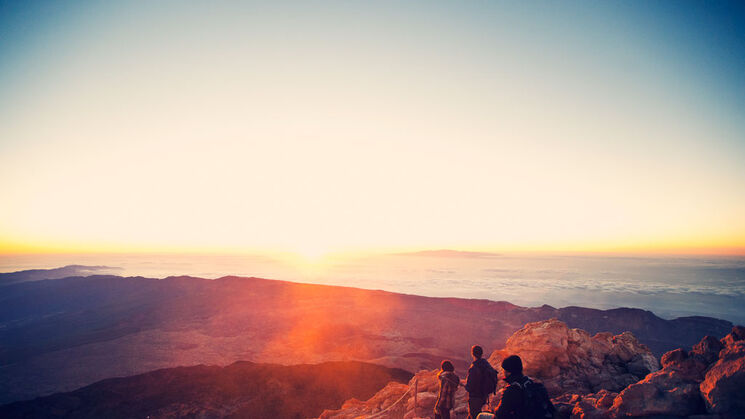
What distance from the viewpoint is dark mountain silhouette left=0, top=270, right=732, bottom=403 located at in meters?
31.5

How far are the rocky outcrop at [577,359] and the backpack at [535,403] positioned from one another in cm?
626

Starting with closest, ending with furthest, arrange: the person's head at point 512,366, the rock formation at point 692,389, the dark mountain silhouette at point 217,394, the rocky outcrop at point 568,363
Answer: the person's head at point 512,366
the rock formation at point 692,389
the rocky outcrop at point 568,363
the dark mountain silhouette at point 217,394

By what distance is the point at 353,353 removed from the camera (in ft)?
110

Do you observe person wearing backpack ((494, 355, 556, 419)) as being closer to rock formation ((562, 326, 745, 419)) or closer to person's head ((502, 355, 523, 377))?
person's head ((502, 355, 523, 377))

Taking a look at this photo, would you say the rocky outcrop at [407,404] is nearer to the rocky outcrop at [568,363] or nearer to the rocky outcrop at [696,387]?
the rocky outcrop at [568,363]

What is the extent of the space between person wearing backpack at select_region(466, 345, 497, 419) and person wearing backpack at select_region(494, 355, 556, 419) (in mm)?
1913

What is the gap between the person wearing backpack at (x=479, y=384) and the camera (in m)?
5.85

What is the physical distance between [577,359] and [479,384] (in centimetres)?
607

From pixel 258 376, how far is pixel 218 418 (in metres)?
4.64

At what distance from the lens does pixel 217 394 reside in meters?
21.1

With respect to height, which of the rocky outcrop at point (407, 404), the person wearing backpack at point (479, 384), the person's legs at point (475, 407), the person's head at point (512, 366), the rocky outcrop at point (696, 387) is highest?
the person's head at point (512, 366)

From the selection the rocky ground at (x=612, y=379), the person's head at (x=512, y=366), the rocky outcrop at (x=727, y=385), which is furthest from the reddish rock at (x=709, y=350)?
the person's head at (x=512, y=366)

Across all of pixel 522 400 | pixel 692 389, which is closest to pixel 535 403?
pixel 522 400

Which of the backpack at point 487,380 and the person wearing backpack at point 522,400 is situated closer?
the person wearing backpack at point 522,400
